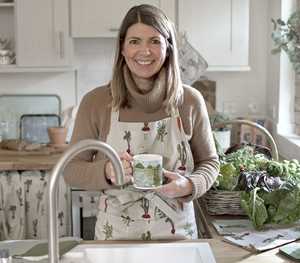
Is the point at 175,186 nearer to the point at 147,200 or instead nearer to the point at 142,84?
the point at 147,200

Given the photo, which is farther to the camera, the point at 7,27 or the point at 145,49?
the point at 7,27

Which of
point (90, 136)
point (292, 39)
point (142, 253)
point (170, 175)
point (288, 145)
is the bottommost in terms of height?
point (142, 253)

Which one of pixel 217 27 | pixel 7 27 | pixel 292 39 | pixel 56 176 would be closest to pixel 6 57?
pixel 7 27

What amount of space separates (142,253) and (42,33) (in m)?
2.07

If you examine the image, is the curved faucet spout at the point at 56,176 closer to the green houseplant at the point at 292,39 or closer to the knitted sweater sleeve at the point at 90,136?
the knitted sweater sleeve at the point at 90,136

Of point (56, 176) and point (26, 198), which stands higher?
point (56, 176)

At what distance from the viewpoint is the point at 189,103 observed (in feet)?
5.77

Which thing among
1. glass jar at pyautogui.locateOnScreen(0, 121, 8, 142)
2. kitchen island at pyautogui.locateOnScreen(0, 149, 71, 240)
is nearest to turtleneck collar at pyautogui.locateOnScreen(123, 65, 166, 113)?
kitchen island at pyautogui.locateOnScreen(0, 149, 71, 240)

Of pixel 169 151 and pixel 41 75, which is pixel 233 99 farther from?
pixel 169 151

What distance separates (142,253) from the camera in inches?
62.6

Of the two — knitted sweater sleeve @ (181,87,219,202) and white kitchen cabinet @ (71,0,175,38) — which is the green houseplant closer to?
white kitchen cabinet @ (71,0,175,38)

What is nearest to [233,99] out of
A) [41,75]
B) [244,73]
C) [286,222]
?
[244,73]

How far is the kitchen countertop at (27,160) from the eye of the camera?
3.08 meters

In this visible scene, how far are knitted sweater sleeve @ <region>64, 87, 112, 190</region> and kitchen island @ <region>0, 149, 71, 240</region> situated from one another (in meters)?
1.42
